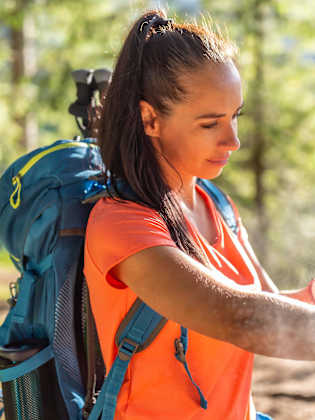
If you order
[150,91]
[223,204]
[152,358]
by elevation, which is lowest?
[152,358]

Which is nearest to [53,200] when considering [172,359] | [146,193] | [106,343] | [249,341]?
[146,193]

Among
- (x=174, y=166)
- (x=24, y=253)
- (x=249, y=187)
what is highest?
(x=174, y=166)

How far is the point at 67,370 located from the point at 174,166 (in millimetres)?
597

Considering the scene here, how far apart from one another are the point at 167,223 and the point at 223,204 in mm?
416

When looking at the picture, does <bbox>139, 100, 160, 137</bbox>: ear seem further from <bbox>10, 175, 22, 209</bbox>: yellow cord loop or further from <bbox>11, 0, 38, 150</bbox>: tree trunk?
<bbox>11, 0, 38, 150</bbox>: tree trunk

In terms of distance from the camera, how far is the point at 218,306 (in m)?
0.98

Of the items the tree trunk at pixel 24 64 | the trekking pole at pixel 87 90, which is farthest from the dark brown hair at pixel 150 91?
the tree trunk at pixel 24 64

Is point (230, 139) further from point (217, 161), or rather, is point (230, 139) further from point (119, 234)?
point (119, 234)

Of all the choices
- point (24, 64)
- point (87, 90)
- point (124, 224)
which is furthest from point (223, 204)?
point (24, 64)

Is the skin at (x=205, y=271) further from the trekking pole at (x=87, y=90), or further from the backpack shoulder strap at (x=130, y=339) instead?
the trekking pole at (x=87, y=90)

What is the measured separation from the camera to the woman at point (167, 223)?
3.56 feet

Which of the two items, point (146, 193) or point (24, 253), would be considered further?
point (24, 253)

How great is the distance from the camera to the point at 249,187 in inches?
443

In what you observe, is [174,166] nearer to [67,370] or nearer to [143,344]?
[143,344]
